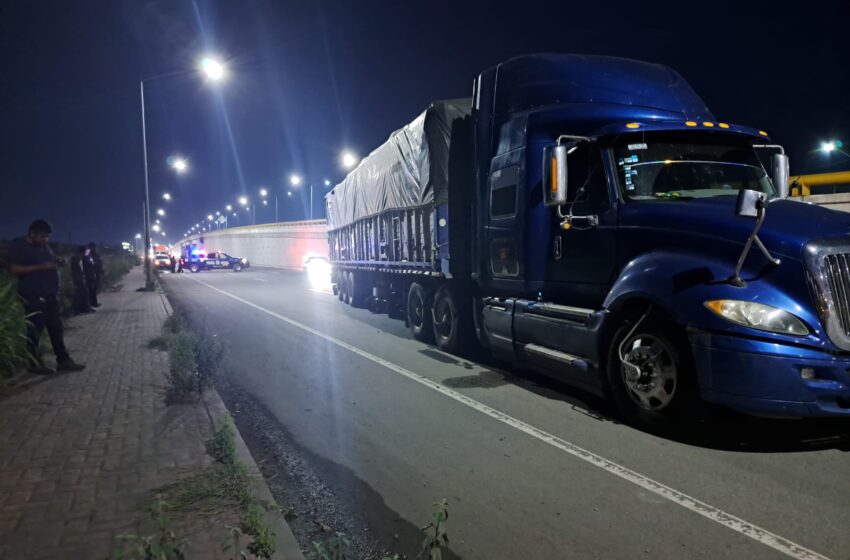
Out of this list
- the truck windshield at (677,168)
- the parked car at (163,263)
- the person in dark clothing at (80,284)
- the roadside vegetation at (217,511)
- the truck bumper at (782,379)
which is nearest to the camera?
the roadside vegetation at (217,511)

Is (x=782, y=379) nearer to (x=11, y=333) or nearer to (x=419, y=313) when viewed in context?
(x=419, y=313)

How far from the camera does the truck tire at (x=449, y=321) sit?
29.1ft

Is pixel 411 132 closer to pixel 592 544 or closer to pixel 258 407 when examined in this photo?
pixel 258 407

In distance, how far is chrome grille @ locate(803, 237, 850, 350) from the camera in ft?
13.6

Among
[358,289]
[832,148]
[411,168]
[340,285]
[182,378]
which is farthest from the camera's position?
[340,285]

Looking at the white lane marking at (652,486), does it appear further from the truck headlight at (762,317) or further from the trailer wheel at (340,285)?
the trailer wheel at (340,285)

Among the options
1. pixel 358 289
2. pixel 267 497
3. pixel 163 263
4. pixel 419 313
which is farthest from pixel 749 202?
pixel 163 263

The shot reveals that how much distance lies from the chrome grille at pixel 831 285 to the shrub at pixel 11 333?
8407 millimetres

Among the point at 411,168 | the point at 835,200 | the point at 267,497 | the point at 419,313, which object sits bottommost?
the point at 267,497

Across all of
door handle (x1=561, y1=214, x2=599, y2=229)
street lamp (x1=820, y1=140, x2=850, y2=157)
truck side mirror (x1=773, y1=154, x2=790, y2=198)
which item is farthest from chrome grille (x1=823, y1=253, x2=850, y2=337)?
street lamp (x1=820, y1=140, x2=850, y2=157)

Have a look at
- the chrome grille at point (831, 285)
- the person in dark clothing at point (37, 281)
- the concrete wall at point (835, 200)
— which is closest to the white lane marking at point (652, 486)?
the chrome grille at point (831, 285)

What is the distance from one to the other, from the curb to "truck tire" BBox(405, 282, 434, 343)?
4.52m

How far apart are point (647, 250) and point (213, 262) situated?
152 ft

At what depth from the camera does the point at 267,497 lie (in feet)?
13.0
